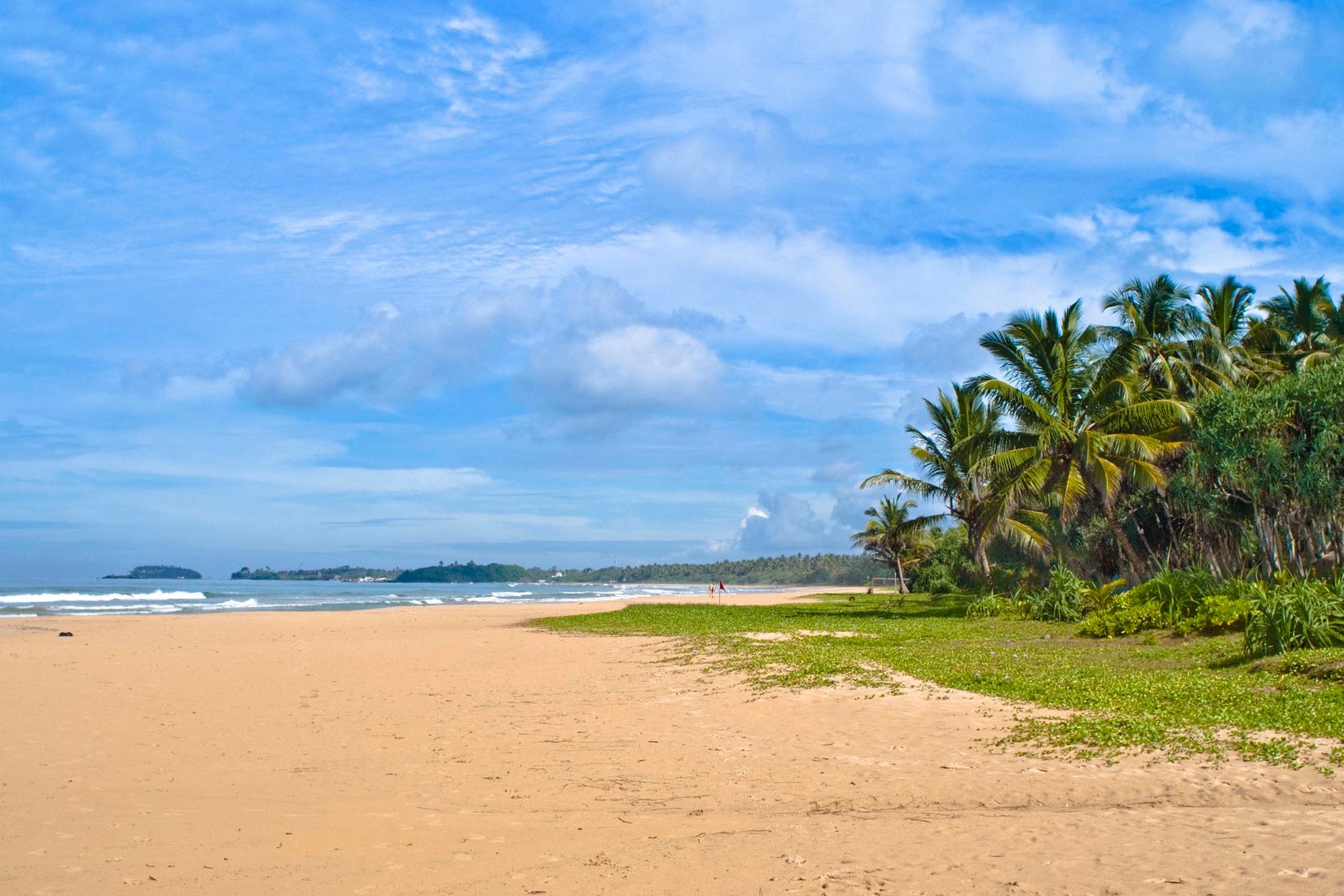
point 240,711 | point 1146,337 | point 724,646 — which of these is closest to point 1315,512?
point 1146,337

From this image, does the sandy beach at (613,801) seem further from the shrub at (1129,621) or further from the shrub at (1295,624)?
the shrub at (1129,621)

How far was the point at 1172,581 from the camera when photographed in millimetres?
16812

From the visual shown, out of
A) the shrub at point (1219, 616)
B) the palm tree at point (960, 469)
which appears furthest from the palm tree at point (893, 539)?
the shrub at point (1219, 616)

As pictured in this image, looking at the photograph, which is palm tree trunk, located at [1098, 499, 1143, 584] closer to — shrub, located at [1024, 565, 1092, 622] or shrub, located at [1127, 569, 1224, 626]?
shrub, located at [1024, 565, 1092, 622]

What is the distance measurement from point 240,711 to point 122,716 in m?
1.28

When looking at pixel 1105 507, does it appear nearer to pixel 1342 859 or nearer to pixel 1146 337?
pixel 1146 337

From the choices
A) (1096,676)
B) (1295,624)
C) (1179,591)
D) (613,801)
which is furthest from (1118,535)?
(613,801)

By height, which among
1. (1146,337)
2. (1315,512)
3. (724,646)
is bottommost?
(724,646)

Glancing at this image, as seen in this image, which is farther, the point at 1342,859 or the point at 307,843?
the point at 307,843

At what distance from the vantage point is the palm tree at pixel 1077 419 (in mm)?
24312

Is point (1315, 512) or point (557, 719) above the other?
point (1315, 512)

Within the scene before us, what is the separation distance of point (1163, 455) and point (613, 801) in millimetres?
22833

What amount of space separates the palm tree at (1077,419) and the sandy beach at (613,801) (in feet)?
51.5

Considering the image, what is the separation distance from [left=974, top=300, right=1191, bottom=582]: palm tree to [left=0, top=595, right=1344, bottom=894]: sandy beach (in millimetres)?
15691
